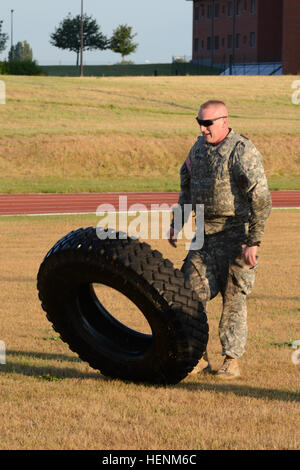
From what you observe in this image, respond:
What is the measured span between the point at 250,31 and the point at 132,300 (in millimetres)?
86381

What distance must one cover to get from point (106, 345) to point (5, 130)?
3570cm

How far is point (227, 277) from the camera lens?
21.7 ft

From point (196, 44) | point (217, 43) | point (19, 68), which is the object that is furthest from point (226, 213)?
point (196, 44)

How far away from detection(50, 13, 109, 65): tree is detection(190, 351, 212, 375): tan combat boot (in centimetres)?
10837

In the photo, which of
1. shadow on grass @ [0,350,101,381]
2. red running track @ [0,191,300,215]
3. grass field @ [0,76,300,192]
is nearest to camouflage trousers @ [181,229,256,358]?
shadow on grass @ [0,350,101,381]

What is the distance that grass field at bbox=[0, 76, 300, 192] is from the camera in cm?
3491

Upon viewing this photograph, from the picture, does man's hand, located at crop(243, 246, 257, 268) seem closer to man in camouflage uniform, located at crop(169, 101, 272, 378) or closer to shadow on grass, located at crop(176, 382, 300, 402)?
man in camouflage uniform, located at crop(169, 101, 272, 378)

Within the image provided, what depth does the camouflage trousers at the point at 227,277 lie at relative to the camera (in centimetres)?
657

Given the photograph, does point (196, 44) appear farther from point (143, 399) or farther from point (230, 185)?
point (143, 399)

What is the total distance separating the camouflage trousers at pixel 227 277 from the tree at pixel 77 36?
108364 mm

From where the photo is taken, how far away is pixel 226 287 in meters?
6.64
